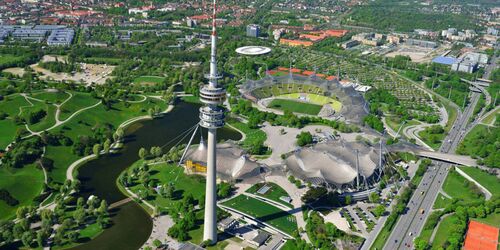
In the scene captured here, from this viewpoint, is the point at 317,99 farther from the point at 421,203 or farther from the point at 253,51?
the point at 421,203

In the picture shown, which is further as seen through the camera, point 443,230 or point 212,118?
point 443,230

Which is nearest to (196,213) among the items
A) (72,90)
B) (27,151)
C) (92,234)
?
(92,234)

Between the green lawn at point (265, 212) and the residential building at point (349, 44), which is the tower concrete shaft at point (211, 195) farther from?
the residential building at point (349, 44)

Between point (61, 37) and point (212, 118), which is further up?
point (212, 118)

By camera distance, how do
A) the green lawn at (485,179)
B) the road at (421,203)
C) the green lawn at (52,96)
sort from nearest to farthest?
the road at (421,203), the green lawn at (485,179), the green lawn at (52,96)

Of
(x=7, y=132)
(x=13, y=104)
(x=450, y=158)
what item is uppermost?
(x=13, y=104)

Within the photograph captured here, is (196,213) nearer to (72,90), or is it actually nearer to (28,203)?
(28,203)

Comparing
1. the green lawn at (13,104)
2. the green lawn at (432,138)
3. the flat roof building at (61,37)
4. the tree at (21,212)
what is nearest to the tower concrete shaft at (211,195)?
the tree at (21,212)

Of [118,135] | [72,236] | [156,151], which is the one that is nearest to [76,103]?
[118,135]
